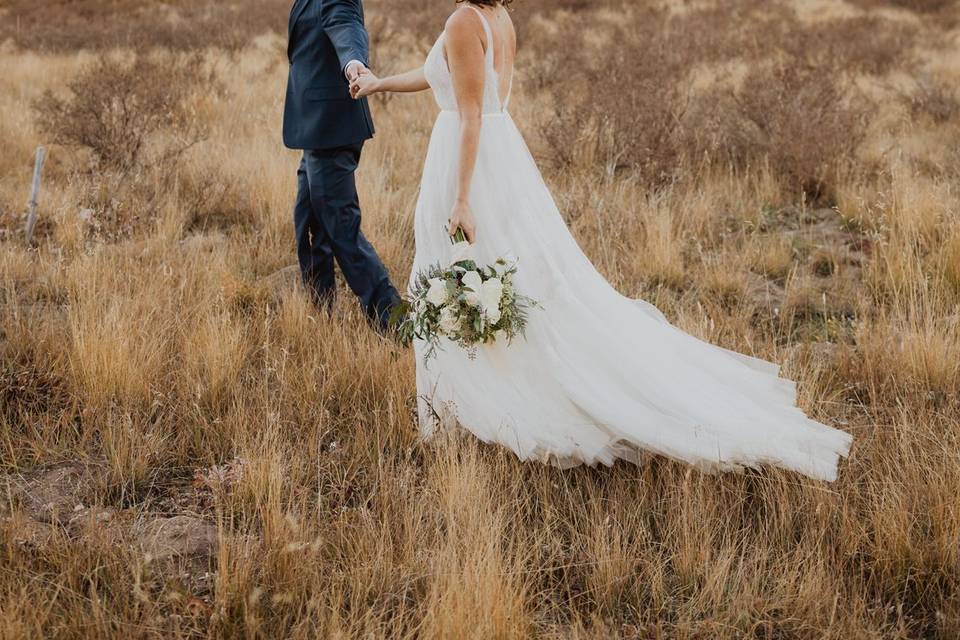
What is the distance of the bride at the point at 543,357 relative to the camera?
288 cm

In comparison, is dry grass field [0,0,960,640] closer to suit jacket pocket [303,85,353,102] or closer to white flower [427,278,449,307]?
white flower [427,278,449,307]

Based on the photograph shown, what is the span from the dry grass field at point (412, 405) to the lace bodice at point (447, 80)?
3.84ft

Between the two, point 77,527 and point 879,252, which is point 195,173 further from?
point 879,252

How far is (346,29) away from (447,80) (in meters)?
1.07

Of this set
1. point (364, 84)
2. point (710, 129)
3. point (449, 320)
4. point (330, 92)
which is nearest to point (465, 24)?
point (364, 84)

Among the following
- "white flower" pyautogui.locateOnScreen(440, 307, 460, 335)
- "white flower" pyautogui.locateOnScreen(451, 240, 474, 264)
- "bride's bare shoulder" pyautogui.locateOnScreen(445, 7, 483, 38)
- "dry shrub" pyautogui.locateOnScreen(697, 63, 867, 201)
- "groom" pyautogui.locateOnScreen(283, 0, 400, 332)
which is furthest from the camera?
"dry shrub" pyautogui.locateOnScreen(697, 63, 867, 201)

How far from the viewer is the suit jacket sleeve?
372 centimetres

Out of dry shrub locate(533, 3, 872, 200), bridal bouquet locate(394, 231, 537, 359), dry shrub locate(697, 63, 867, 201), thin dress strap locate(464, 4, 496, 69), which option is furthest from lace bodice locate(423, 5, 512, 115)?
dry shrub locate(697, 63, 867, 201)

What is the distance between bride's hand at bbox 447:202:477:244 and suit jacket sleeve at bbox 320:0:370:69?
110 cm

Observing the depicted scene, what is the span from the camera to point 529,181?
10.3 feet

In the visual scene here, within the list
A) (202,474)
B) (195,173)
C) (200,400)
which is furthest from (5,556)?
(195,173)

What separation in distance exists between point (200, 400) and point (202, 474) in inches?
22.1

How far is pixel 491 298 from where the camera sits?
112 inches

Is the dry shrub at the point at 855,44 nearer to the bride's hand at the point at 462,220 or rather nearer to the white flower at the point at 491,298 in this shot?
the bride's hand at the point at 462,220
